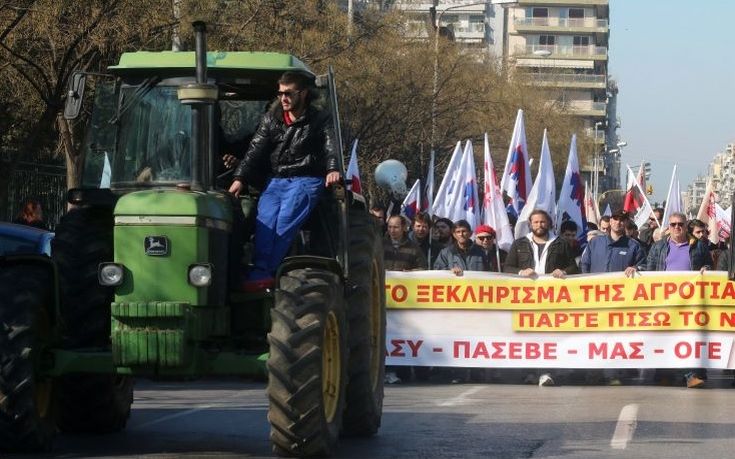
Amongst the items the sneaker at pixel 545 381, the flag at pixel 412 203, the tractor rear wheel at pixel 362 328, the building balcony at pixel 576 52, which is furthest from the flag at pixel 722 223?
the building balcony at pixel 576 52

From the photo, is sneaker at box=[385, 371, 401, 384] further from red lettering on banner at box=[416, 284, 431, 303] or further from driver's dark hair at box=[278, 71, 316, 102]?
driver's dark hair at box=[278, 71, 316, 102]

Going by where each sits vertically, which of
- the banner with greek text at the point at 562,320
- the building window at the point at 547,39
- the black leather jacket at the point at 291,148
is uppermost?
the building window at the point at 547,39

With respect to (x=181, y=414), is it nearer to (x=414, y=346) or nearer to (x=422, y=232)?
(x=414, y=346)

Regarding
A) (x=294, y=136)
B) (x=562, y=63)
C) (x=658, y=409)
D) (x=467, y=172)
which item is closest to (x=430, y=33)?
(x=467, y=172)

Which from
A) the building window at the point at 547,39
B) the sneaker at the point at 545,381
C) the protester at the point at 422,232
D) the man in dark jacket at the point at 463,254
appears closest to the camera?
the sneaker at the point at 545,381

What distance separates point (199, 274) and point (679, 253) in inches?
410

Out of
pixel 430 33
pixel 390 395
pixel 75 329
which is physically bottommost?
pixel 390 395

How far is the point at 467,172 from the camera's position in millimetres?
28453

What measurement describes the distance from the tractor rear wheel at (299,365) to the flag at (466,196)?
1716cm

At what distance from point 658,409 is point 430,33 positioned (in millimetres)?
40244

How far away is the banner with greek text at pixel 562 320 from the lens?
18.5 metres

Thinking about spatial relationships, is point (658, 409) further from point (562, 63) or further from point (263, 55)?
point (562, 63)

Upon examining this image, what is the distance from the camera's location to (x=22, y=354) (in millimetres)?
10297

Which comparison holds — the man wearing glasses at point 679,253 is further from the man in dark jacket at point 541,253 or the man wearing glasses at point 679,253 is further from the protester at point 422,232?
the protester at point 422,232
